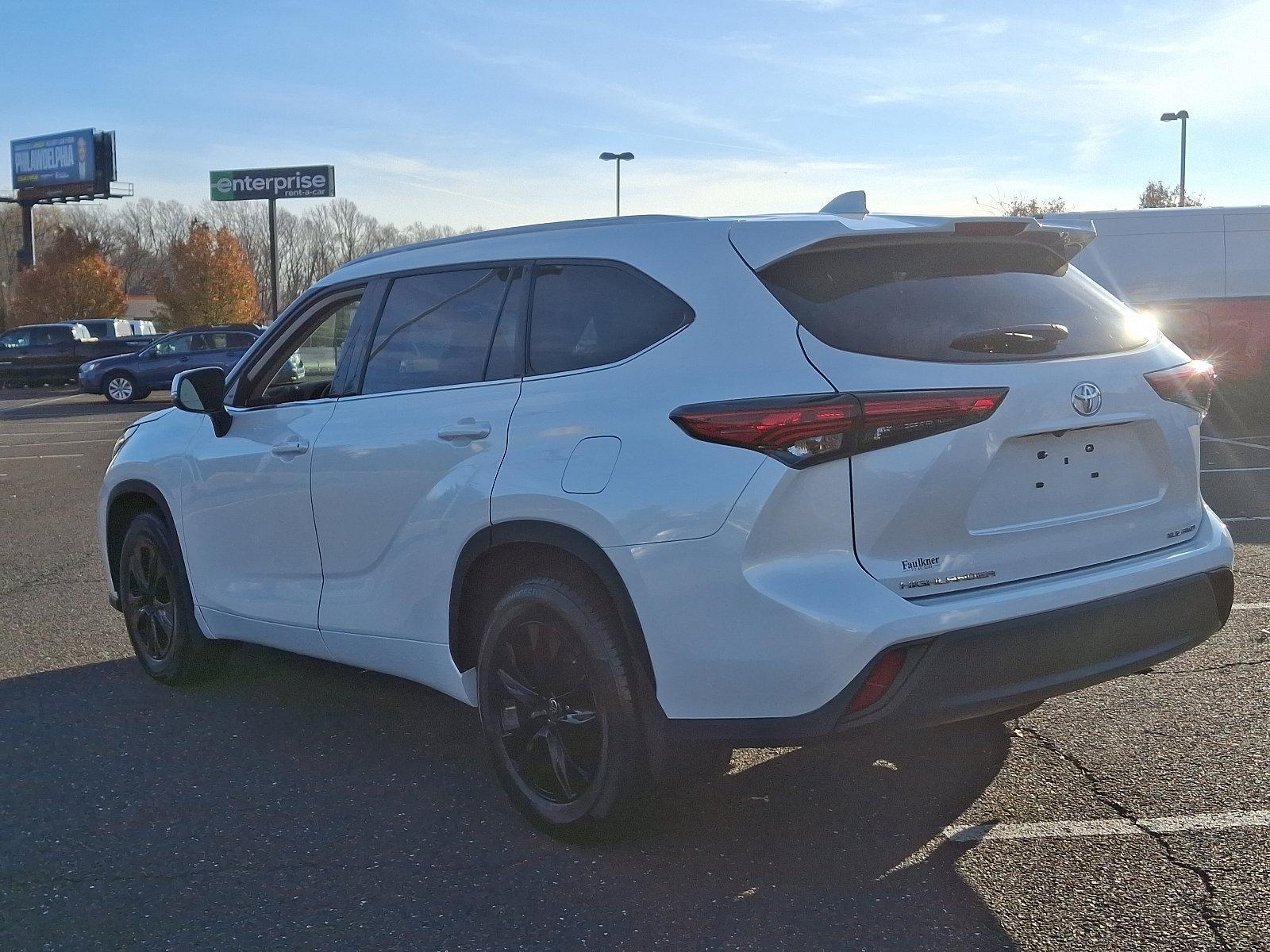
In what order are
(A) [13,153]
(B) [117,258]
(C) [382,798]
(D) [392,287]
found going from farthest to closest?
(B) [117,258]
(A) [13,153]
(D) [392,287]
(C) [382,798]

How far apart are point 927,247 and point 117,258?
416 feet

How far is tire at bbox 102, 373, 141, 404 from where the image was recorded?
3002 cm

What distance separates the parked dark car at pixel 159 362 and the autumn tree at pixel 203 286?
30.2m

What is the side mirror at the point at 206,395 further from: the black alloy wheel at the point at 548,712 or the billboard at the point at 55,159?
the billboard at the point at 55,159

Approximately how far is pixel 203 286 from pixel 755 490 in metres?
61.5

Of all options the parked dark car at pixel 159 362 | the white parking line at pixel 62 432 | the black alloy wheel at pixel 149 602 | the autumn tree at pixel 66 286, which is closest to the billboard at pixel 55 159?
the autumn tree at pixel 66 286

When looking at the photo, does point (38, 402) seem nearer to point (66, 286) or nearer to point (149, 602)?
point (149, 602)

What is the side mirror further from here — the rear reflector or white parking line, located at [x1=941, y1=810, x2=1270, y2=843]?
white parking line, located at [x1=941, y1=810, x2=1270, y2=843]

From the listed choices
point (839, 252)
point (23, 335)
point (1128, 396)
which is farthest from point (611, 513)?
point (23, 335)

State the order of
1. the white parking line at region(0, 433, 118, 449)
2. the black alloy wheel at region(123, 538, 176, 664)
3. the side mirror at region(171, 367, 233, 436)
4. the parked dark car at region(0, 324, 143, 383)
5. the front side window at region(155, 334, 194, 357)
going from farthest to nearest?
the parked dark car at region(0, 324, 143, 383) → the front side window at region(155, 334, 194, 357) → the white parking line at region(0, 433, 118, 449) → the black alloy wheel at region(123, 538, 176, 664) → the side mirror at region(171, 367, 233, 436)

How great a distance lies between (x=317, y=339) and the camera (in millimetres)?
4879

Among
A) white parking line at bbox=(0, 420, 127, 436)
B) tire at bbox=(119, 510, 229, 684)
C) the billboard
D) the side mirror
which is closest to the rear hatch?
the side mirror

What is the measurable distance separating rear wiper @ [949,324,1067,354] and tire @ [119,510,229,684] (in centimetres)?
347

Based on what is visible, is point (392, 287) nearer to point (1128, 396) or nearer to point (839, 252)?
point (839, 252)
